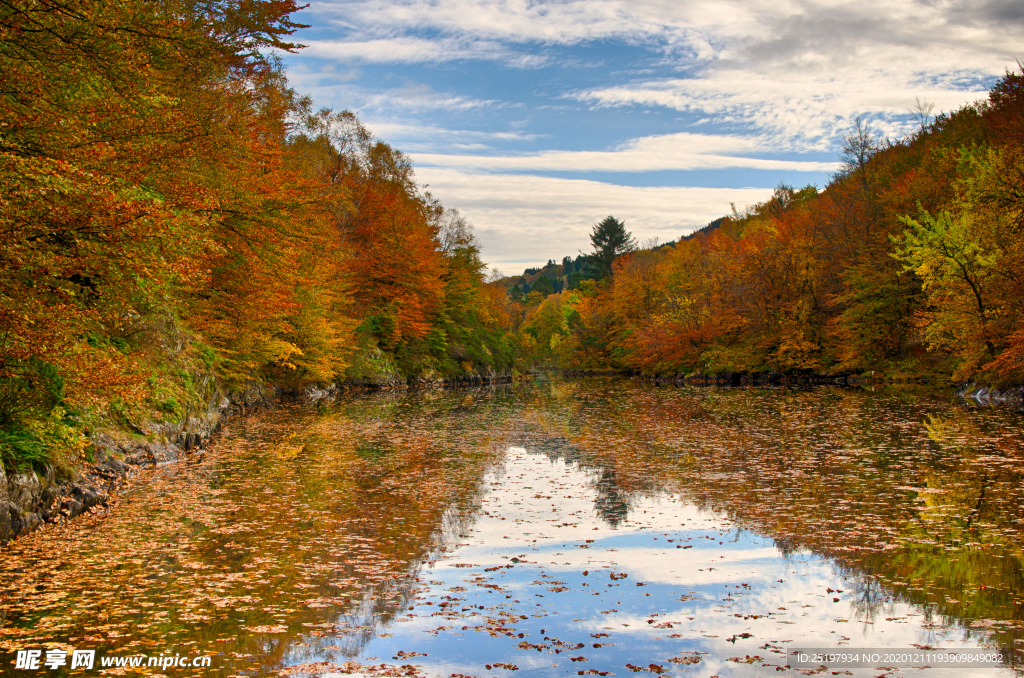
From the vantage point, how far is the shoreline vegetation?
8.39 m

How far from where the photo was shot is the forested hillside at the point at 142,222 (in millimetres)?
7957

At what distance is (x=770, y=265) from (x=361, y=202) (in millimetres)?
29351

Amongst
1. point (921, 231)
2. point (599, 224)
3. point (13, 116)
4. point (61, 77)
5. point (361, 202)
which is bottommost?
point (13, 116)

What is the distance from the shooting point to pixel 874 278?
3944 centimetres

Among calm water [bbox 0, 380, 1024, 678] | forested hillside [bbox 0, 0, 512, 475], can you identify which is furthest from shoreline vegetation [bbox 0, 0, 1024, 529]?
calm water [bbox 0, 380, 1024, 678]

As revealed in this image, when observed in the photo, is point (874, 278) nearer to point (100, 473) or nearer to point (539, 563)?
point (539, 563)

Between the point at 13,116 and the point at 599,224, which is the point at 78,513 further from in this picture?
the point at 599,224

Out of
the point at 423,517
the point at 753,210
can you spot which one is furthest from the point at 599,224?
the point at 423,517

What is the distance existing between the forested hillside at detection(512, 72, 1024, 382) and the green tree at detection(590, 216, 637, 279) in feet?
57.7

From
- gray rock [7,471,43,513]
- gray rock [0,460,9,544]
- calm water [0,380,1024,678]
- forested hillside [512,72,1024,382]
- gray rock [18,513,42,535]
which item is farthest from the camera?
forested hillside [512,72,1024,382]

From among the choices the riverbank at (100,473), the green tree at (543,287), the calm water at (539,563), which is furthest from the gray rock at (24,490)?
the green tree at (543,287)

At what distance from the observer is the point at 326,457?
1545cm

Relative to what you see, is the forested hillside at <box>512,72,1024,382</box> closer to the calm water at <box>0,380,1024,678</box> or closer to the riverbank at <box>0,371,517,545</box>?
the calm water at <box>0,380,1024,678</box>

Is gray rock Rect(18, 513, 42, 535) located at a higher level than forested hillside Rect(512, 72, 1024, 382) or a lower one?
lower
